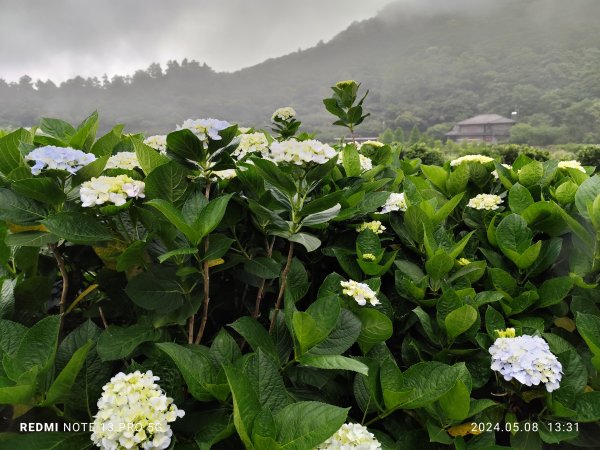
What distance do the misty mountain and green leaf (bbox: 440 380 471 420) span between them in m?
51.6

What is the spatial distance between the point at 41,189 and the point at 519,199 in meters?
1.17

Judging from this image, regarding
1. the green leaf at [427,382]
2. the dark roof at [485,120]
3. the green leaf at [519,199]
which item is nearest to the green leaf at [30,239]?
the green leaf at [427,382]

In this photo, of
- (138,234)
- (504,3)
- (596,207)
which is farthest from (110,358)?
(504,3)

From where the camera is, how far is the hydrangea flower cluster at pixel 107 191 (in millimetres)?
681

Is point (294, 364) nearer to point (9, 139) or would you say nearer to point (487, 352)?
point (487, 352)

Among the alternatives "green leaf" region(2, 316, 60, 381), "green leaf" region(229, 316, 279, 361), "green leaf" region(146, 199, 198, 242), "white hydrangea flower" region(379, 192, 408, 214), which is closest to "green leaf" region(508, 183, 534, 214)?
"white hydrangea flower" region(379, 192, 408, 214)

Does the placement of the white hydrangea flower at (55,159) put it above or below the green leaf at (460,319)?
above

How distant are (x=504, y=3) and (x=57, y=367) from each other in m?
96.8

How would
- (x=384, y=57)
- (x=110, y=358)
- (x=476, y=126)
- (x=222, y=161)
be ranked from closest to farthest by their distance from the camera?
1. (x=110, y=358)
2. (x=222, y=161)
3. (x=476, y=126)
4. (x=384, y=57)

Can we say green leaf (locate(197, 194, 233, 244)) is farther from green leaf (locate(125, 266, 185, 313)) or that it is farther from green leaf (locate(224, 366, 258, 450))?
green leaf (locate(224, 366, 258, 450))

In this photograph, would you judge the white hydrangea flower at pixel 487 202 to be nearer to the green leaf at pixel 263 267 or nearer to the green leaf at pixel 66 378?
the green leaf at pixel 263 267

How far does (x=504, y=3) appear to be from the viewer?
260 ft

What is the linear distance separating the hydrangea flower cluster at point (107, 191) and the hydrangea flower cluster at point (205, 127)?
0.16m

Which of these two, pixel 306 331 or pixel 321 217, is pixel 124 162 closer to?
pixel 321 217
